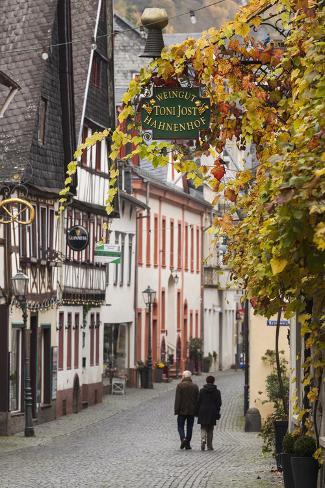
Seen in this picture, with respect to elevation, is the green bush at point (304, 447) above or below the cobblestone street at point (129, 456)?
above

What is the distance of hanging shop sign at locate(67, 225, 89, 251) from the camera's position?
38.1 meters

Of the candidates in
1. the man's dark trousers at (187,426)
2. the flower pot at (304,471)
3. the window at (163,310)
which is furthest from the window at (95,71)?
the flower pot at (304,471)

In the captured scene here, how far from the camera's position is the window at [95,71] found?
43.4 m

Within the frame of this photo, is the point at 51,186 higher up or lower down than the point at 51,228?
higher up

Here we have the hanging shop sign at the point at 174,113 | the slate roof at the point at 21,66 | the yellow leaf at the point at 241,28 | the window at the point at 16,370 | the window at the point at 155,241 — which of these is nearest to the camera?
the yellow leaf at the point at 241,28

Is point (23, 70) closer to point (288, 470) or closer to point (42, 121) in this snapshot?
point (42, 121)

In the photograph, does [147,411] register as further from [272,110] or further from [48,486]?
[272,110]

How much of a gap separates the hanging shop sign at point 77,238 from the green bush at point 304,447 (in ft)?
72.6

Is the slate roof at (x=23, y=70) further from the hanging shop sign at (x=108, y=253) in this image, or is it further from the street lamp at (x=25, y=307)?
the hanging shop sign at (x=108, y=253)

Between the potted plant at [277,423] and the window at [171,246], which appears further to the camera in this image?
the window at [171,246]

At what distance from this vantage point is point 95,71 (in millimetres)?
43844

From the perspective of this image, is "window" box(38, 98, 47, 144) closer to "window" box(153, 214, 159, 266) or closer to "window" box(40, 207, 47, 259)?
"window" box(40, 207, 47, 259)

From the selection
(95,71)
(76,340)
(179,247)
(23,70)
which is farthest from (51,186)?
(179,247)

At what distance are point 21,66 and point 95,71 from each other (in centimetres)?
706
